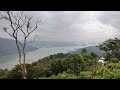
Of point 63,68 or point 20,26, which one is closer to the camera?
point 20,26

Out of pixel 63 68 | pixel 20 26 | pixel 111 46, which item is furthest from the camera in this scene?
pixel 111 46

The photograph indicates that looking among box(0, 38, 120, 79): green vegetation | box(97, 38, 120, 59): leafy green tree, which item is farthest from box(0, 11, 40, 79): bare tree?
box(97, 38, 120, 59): leafy green tree

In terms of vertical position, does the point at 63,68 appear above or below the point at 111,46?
below

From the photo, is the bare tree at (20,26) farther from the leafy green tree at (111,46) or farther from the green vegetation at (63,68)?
the leafy green tree at (111,46)

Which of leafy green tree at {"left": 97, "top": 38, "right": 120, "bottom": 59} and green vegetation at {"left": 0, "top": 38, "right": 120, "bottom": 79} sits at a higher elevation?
leafy green tree at {"left": 97, "top": 38, "right": 120, "bottom": 59}

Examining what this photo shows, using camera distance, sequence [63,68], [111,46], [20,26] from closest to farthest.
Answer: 1. [20,26]
2. [63,68]
3. [111,46]

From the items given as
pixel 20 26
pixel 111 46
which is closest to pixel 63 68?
pixel 20 26

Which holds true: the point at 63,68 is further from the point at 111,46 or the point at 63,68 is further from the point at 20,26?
the point at 111,46

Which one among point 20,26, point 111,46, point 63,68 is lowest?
point 63,68

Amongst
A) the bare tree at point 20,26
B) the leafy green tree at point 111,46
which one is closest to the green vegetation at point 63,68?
the bare tree at point 20,26

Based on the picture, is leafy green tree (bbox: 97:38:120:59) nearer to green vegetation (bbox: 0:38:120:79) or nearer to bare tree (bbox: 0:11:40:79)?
green vegetation (bbox: 0:38:120:79)
